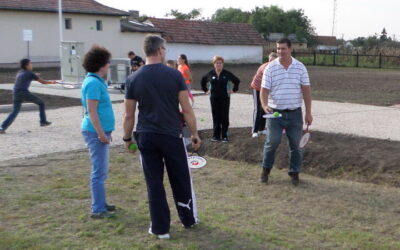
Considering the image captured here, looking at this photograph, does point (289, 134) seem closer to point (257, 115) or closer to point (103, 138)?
point (103, 138)

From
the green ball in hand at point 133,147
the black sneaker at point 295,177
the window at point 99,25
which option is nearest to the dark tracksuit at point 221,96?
the black sneaker at point 295,177

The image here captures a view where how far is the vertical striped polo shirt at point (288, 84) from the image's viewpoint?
21.9 ft

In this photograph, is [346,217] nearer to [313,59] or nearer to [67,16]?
[67,16]

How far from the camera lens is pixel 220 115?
980 centimetres

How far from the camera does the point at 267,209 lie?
233 inches

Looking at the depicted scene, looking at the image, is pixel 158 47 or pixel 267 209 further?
pixel 267 209

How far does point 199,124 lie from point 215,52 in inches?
1378

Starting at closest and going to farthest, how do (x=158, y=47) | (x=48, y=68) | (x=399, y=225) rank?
(x=158, y=47)
(x=399, y=225)
(x=48, y=68)

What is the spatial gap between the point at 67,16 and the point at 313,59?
2253 cm

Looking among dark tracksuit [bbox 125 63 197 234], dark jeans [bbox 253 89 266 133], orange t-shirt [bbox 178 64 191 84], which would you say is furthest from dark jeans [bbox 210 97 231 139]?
dark tracksuit [bbox 125 63 197 234]

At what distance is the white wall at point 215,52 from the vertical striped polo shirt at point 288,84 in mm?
36401

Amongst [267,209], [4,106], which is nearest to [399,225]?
[267,209]

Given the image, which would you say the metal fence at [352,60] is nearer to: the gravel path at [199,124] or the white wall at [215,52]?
the white wall at [215,52]

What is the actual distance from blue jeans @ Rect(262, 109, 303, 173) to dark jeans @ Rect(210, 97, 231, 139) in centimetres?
278
